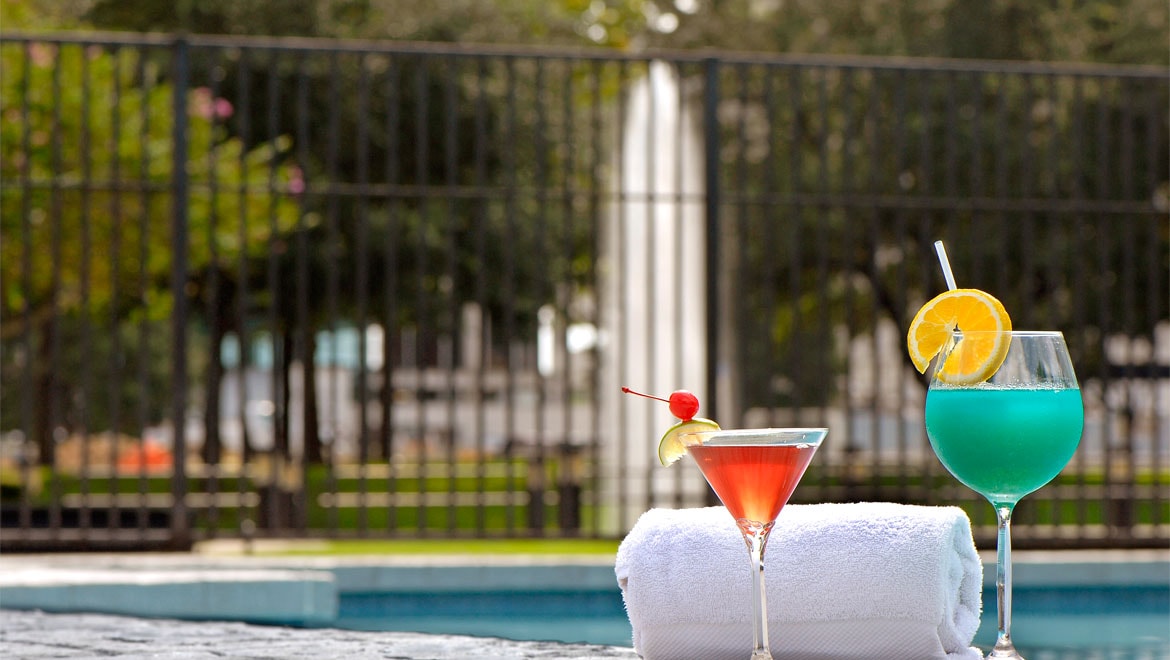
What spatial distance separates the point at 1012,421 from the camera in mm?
1983

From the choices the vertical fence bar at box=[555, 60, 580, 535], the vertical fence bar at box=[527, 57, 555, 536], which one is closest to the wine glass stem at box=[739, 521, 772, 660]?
the vertical fence bar at box=[555, 60, 580, 535]

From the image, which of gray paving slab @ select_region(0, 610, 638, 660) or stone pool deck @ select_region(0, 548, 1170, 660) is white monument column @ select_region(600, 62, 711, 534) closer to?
stone pool deck @ select_region(0, 548, 1170, 660)

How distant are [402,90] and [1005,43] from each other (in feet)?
15.4

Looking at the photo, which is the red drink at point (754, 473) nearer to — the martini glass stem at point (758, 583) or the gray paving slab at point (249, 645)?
the martini glass stem at point (758, 583)

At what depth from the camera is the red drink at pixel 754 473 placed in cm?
192

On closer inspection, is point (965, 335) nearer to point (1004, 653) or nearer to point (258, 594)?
point (1004, 653)

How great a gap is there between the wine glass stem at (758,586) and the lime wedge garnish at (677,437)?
125mm

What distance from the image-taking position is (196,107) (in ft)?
33.9

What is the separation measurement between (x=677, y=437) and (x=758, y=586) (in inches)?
8.4

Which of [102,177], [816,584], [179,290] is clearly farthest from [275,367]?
[816,584]

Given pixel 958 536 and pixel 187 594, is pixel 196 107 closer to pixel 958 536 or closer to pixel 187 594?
pixel 187 594

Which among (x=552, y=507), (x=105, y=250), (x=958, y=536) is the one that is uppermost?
(x=105, y=250)

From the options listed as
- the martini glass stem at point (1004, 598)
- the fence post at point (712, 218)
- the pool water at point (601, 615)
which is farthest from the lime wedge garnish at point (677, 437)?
the fence post at point (712, 218)

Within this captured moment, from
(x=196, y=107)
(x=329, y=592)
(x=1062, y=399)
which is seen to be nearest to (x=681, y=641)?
(x=1062, y=399)
